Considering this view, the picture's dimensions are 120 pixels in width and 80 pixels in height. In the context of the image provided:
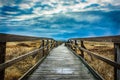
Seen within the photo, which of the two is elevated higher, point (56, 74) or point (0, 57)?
point (0, 57)

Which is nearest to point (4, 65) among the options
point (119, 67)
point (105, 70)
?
point (119, 67)

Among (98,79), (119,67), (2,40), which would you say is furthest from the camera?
(98,79)

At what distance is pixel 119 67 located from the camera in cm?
366

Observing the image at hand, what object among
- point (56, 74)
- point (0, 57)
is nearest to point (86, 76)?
point (56, 74)

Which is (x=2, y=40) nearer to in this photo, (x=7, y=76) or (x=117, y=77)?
(x=117, y=77)

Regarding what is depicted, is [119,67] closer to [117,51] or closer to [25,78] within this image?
[117,51]

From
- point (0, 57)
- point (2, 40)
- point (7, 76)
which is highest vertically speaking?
point (2, 40)

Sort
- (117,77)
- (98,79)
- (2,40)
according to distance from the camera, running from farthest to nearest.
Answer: (98,79), (117,77), (2,40)

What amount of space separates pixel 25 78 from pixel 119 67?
10.2 ft

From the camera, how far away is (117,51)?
154 inches

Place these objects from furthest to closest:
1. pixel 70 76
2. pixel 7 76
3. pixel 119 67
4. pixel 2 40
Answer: pixel 7 76
pixel 70 76
pixel 119 67
pixel 2 40

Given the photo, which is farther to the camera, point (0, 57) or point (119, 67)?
point (119, 67)

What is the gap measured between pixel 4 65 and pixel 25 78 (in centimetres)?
229

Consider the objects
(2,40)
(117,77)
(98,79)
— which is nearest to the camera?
(2,40)
